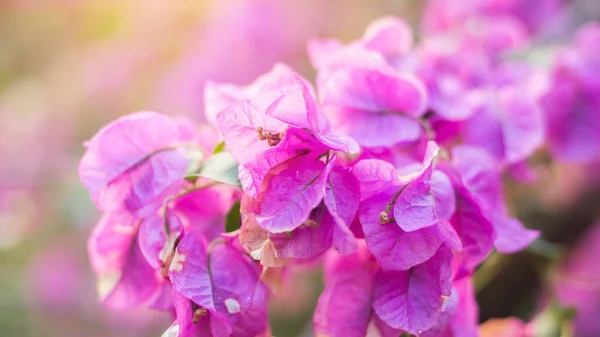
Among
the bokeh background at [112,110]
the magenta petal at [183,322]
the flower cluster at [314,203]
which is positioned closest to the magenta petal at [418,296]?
the flower cluster at [314,203]

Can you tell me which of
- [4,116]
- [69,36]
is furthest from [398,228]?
[69,36]

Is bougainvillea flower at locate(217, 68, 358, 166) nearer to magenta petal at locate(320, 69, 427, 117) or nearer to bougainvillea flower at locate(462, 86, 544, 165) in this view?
magenta petal at locate(320, 69, 427, 117)

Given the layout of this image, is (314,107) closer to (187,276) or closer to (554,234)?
(187,276)

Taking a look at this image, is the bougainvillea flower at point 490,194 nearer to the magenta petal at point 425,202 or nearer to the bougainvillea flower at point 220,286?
the magenta petal at point 425,202

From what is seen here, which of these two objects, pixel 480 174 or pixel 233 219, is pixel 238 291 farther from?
pixel 480 174

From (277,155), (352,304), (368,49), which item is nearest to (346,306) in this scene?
(352,304)
